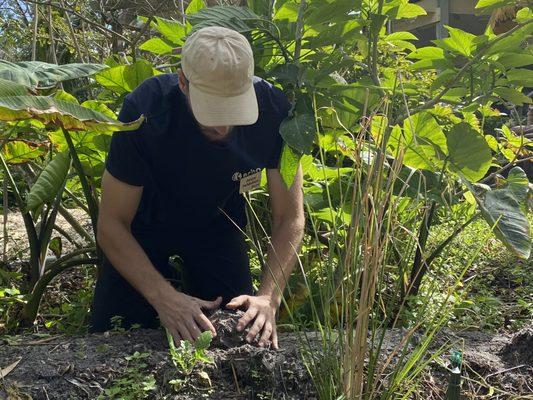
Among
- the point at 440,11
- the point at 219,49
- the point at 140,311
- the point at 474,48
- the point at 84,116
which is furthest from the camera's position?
the point at 440,11

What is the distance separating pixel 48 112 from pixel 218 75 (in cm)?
51

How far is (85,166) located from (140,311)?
67 centimetres

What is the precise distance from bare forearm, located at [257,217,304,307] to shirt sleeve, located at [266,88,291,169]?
0.22m

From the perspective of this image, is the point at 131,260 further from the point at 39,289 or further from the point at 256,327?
the point at 39,289

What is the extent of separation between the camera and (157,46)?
2.79 meters

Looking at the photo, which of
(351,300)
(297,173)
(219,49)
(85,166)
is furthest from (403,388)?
(85,166)

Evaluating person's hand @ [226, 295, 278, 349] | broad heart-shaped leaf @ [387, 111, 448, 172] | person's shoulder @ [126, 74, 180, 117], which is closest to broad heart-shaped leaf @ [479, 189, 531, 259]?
broad heart-shaped leaf @ [387, 111, 448, 172]

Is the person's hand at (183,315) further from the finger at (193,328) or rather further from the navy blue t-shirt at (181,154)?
the navy blue t-shirt at (181,154)

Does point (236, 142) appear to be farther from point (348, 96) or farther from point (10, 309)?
point (10, 309)

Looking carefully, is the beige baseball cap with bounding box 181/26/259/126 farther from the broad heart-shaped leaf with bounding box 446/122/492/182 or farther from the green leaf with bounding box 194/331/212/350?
the broad heart-shaped leaf with bounding box 446/122/492/182

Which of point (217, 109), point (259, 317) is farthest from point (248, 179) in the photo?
point (259, 317)

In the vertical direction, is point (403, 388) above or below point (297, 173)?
below

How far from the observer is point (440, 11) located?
43.7 ft

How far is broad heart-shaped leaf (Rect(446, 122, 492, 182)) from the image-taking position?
231cm
